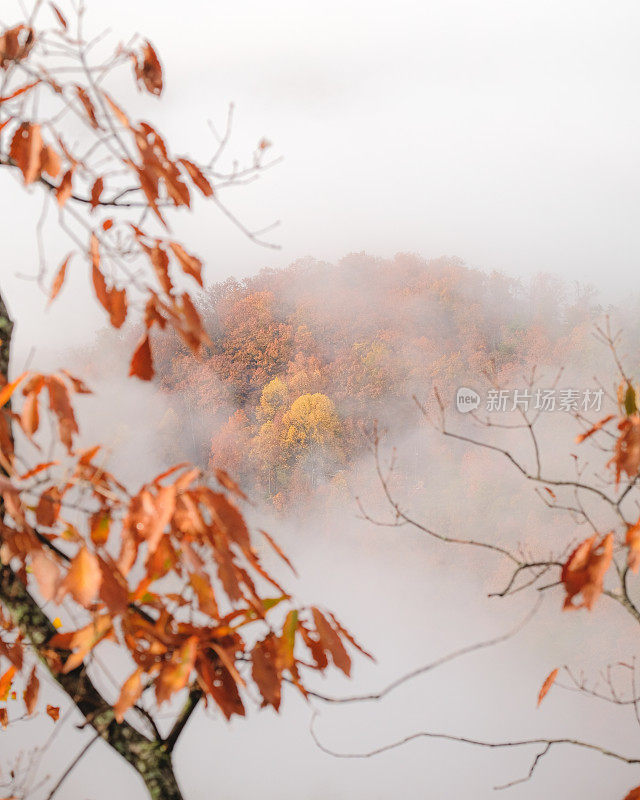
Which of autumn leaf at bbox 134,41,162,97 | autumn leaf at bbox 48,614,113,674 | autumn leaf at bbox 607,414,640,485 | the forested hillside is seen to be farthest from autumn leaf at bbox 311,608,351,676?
the forested hillside

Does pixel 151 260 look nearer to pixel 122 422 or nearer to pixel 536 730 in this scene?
pixel 122 422

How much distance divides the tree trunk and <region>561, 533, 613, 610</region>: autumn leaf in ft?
1.32

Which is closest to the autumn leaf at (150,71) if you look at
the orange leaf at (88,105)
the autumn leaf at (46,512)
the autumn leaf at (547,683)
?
Answer: the orange leaf at (88,105)

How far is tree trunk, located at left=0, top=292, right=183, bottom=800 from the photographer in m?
0.62

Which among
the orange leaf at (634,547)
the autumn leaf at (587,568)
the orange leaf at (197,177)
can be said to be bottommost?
the autumn leaf at (587,568)

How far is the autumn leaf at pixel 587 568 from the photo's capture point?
553mm

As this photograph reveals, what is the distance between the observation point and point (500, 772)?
5320mm

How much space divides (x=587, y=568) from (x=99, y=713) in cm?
46

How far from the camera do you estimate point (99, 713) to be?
2.04ft

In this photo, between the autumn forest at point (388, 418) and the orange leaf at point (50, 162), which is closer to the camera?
the orange leaf at point (50, 162)

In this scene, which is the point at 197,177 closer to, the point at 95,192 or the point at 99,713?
the point at 95,192

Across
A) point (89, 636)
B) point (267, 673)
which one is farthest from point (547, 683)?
point (89, 636)

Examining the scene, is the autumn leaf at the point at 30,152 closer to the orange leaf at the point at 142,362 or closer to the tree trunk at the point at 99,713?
the orange leaf at the point at 142,362

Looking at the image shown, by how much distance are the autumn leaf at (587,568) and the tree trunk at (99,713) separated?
15.9 inches
